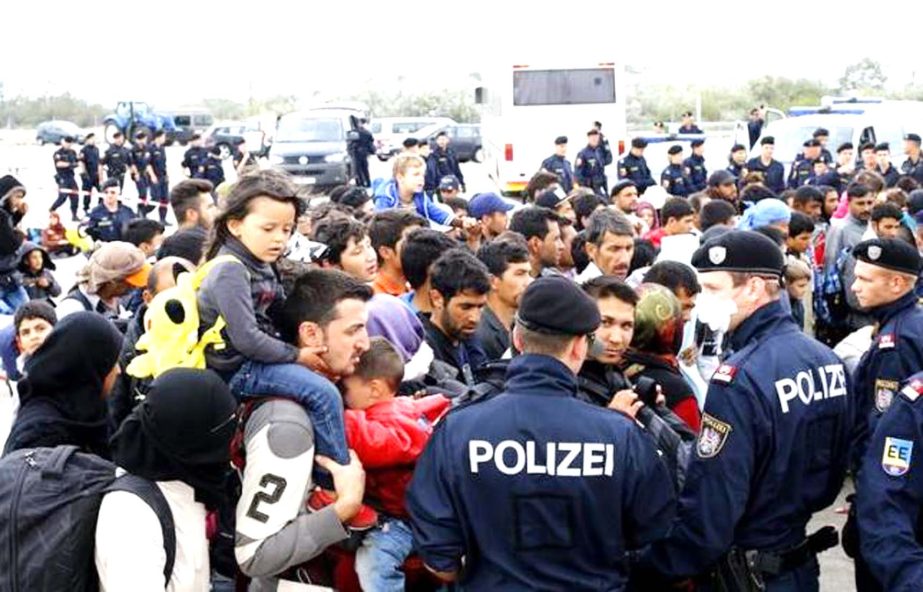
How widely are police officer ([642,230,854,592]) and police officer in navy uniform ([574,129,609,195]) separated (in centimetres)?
1550

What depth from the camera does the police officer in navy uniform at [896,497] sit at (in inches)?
134

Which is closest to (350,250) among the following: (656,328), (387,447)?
(656,328)

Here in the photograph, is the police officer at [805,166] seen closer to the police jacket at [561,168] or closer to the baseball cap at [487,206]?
the police jacket at [561,168]

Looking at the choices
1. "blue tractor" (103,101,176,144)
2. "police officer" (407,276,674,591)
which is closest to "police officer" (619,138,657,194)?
"police officer" (407,276,674,591)

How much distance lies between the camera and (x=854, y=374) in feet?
15.9

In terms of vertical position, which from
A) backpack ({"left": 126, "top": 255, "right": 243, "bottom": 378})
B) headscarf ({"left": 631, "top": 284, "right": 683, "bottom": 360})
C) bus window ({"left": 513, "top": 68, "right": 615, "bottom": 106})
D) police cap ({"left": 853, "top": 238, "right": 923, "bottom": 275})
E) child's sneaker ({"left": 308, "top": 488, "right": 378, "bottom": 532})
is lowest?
child's sneaker ({"left": 308, "top": 488, "right": 378, "bottom": 532})

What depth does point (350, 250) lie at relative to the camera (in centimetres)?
544

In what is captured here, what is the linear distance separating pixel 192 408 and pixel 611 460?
3.83ft

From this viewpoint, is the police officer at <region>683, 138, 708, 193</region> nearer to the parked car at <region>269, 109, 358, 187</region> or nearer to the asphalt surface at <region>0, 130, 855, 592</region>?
the asphalt surface at <region>0, 130, 855, 592</region>

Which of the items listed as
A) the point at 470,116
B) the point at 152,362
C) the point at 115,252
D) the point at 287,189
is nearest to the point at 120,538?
the point at 152,362

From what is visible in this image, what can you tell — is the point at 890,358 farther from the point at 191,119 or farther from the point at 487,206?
the point at 191,119

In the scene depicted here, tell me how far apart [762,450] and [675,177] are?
14.3 meters

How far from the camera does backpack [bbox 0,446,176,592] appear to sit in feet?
9.75

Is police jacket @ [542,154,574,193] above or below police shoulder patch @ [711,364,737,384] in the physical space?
below
